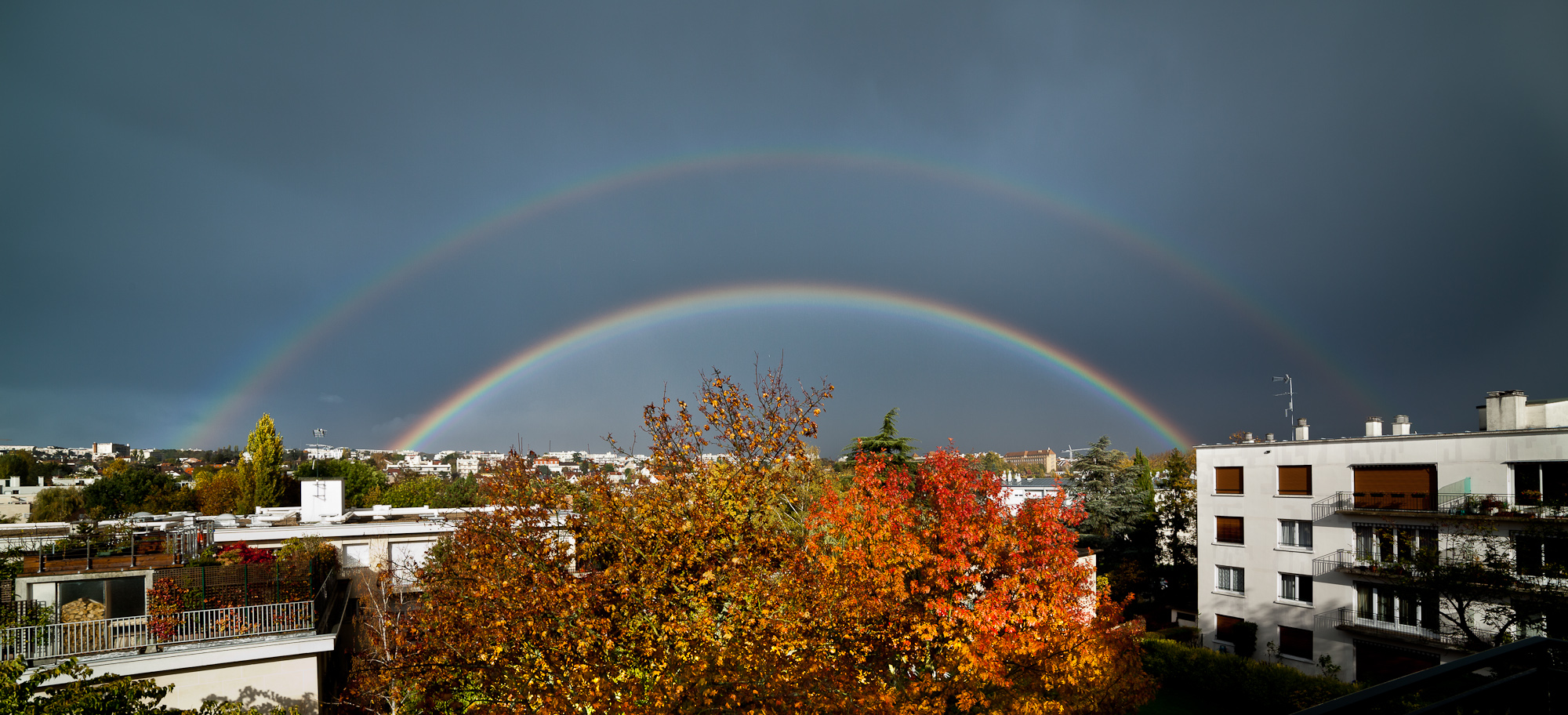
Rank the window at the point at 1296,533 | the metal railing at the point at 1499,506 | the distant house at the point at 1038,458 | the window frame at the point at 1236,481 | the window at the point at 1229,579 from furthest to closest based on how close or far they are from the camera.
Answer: the distant house at the point at 1038,458 < the window frame at the point at 1236,481 < the window at the point at 1229,579 < the window at the point at 1296,533 < the metal railing at the point at 1499,506

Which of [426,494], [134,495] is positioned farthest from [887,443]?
[134,495]

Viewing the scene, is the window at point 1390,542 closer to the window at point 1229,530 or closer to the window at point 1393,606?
the window at point 1393,606

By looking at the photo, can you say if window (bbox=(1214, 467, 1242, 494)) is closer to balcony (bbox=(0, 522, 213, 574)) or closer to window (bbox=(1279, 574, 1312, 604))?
window (bbox=(1279, 574, 1312, 604))

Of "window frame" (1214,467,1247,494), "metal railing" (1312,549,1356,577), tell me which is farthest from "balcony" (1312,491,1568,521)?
"window frame" (1214,467,1247,494)

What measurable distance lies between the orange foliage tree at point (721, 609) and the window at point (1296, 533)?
701 inches

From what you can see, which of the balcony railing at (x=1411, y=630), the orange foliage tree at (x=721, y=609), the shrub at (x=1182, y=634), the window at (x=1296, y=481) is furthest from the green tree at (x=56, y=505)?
the balcony railing at (x=1411, y=630)

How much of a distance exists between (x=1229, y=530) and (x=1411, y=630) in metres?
6.39

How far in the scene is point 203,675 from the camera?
13359mm

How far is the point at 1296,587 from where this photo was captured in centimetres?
2648

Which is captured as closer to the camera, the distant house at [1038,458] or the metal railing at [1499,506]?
the metal railing at [1499,506]

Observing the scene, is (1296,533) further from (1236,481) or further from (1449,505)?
(1449,505)

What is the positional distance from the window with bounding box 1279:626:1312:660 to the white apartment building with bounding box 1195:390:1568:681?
0.04 m

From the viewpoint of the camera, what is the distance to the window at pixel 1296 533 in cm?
2628

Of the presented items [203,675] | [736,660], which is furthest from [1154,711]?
[203,675]
